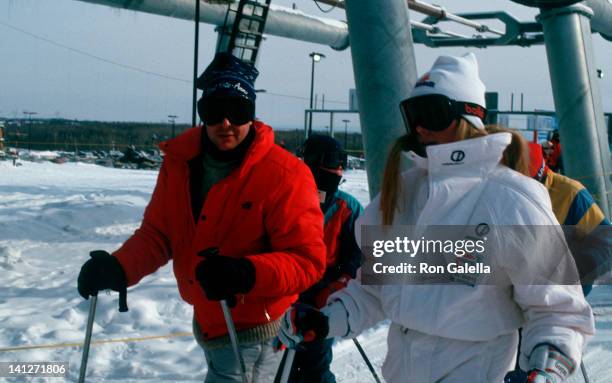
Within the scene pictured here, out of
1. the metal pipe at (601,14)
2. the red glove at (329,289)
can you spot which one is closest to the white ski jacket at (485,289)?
the red glove at (329,289)

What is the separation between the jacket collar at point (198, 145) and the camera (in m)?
2.43

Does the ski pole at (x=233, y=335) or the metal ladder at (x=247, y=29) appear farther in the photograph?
the metal ladder at (x=247, y=29)

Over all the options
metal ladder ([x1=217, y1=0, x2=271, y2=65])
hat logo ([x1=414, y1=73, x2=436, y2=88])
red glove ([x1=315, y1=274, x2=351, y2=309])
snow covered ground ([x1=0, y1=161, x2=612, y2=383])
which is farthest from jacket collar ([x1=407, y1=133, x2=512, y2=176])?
metal ladder ([x1=217, y1=0, x2=271, y2=65])

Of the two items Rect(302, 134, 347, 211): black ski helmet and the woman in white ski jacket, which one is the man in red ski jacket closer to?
the woman in white ski jacket

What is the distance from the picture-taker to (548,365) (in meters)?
1.60

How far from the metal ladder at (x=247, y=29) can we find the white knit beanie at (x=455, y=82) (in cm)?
811

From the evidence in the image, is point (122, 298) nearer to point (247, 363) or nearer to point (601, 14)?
point (247, 363)

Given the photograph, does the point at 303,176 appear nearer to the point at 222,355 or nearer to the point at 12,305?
the point at 222,355

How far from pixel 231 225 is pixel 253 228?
0.27 ft

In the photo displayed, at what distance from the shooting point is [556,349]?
1631mm

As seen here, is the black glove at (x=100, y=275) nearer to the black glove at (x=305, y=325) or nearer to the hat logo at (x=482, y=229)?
the black glove at (x=305, y=325)

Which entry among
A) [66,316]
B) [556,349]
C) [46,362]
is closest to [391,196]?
[556,349]

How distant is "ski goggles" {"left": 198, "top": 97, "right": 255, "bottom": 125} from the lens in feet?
8.06

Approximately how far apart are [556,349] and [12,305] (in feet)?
18.3
